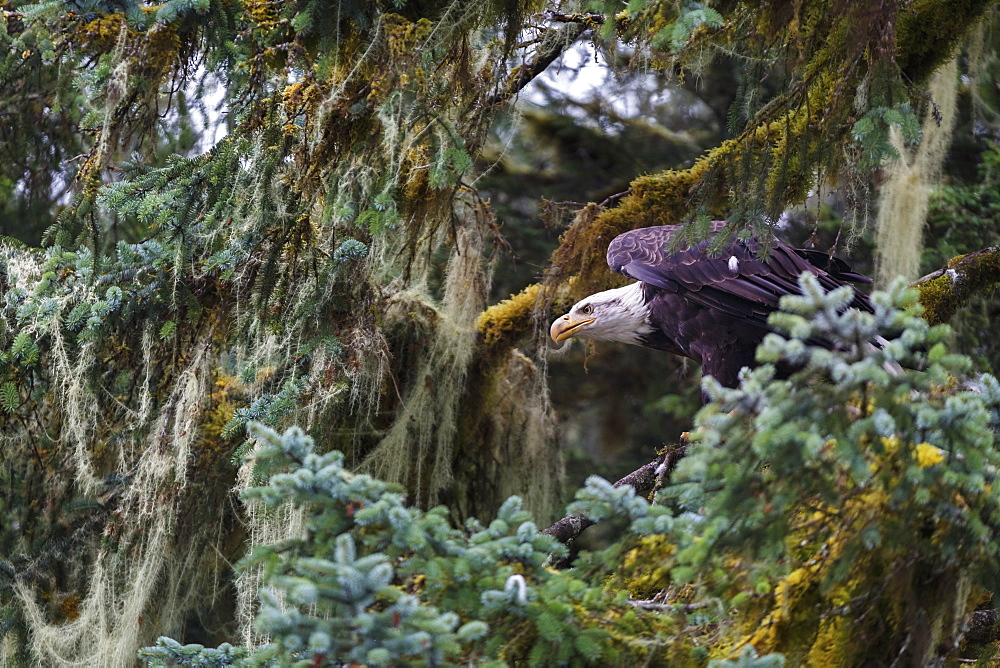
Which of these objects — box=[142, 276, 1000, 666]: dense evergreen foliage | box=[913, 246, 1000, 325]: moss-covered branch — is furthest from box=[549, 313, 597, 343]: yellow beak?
box=[142, 276, 1000, 666]: dense evergreen foliage

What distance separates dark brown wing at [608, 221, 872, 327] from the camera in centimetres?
410

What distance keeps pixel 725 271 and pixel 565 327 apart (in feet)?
2.80

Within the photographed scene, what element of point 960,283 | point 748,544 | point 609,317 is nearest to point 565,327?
point 609,317

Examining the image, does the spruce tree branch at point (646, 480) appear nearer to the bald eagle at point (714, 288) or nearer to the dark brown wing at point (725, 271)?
the bald eagle at point (714, 288)

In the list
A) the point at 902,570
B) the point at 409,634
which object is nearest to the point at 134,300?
the point at 409,634

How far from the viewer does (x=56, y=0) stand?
3.33 m

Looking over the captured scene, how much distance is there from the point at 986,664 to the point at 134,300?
306 centimetres

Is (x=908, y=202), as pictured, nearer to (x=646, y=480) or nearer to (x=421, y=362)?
(x=646, y=480)

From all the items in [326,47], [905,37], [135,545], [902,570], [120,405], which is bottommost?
[135,545]

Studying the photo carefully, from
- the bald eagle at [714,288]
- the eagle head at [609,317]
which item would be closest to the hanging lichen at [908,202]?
the bald eagle at [714,288]

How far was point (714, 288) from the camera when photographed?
4.18 m

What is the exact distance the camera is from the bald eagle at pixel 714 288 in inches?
162

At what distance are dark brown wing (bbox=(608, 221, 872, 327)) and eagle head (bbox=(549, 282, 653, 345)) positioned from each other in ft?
0.89

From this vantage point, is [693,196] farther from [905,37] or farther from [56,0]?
[56,0]
